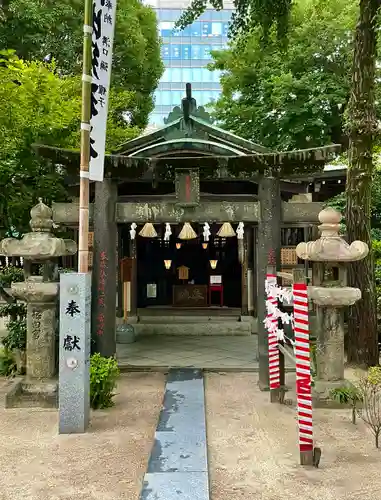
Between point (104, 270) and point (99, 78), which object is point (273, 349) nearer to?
point (104, 270)

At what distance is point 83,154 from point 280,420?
17.9 feet

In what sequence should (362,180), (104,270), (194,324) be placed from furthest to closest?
(194,324)
(362,180)
(104,270)

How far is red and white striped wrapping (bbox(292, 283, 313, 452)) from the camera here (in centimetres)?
629

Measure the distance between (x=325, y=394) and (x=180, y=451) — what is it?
334 cm

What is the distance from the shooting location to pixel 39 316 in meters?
9.09

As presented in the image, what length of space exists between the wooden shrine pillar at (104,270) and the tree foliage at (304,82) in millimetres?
11260

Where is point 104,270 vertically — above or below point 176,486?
above

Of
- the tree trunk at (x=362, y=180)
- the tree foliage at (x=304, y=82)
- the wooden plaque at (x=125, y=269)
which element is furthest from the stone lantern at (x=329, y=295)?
the tree foliage at (x=304, y=82)

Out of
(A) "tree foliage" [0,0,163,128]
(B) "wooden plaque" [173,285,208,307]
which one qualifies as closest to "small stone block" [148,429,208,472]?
(B) "wooden plaque" [173,285,208,307]

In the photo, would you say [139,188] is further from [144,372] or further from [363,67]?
[363,67]

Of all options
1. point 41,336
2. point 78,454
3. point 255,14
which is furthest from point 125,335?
point 255,14

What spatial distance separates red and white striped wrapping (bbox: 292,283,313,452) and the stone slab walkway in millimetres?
1354

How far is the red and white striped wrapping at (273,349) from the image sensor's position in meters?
8.84

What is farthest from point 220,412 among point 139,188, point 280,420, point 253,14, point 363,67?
point 253,14
